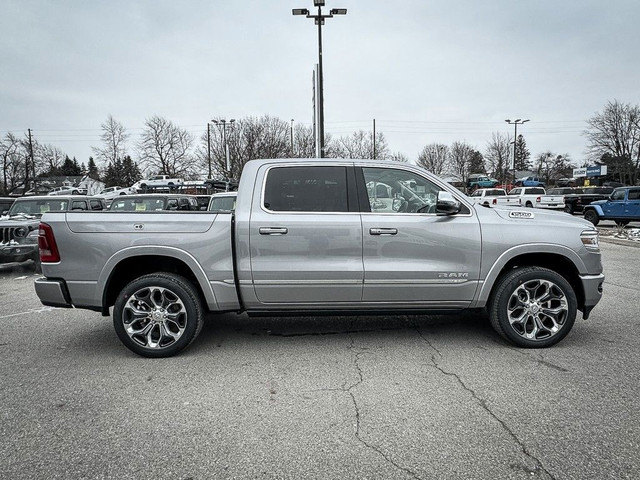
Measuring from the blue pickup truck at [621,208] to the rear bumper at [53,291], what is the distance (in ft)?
66.5

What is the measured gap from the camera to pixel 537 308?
3984 mm

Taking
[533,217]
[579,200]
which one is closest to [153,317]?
[533,217]

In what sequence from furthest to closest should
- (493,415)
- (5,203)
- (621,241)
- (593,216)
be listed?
(593,216) → (621,241) → (5,203) → (493,415)

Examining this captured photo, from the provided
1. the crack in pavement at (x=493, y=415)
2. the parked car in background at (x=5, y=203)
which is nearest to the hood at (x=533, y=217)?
the crack in pavement at (x=493, y=415)

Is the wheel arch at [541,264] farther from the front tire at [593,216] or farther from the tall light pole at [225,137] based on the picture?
the tall light pole at [225,137]

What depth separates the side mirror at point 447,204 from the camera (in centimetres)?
380

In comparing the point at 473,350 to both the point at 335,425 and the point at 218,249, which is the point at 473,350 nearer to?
the point at 335,425

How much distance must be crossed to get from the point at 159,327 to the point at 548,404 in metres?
3.37

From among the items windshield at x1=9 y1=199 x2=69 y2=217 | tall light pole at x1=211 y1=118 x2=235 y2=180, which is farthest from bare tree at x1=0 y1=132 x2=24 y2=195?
windshield at x1=9 y1=199 x2=69 y2=217

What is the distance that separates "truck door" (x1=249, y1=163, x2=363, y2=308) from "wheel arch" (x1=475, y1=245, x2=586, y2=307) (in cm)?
128

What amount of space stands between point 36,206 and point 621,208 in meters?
21.2

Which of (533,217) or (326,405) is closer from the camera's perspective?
(326,405)

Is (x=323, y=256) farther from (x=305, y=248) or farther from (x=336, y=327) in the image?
(x=336, y=327)

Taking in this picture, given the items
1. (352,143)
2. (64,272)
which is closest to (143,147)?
(352,143)
